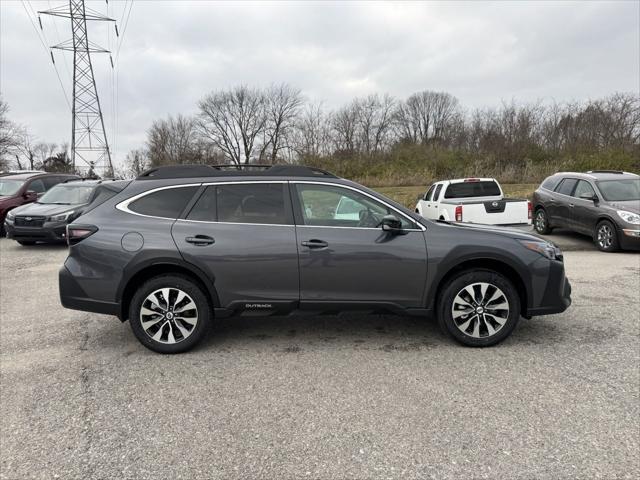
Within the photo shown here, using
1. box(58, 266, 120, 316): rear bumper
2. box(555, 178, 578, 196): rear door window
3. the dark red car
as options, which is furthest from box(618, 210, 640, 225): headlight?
the dark red car

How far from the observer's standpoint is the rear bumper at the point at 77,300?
13.7 ft

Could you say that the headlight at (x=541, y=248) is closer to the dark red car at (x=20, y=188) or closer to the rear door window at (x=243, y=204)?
the rear door window at (x=243, y=204)

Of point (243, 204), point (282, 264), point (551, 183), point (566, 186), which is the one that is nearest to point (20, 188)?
point (243, 204)

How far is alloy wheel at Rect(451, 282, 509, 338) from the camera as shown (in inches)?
167

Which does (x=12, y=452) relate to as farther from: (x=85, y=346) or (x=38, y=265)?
(x=38, y=265)

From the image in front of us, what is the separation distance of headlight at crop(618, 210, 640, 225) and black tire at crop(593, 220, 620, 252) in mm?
258

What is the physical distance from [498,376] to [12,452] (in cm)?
355

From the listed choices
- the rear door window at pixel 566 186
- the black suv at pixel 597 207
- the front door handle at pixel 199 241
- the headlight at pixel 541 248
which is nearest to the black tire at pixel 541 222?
the black suv at pixel 597 207

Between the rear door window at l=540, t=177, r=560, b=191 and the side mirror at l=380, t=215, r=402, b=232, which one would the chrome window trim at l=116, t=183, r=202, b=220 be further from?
the rear door window at l=540, t=177, r=560, b=191

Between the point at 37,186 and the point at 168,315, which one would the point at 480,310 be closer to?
the point at 168,315

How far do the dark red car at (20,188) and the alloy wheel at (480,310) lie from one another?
1363 cm

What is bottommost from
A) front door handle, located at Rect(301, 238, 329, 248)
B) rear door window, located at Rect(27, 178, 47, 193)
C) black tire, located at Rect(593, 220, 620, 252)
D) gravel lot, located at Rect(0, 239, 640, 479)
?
gravel lot, located at Rect(0, 239, 640, 479)

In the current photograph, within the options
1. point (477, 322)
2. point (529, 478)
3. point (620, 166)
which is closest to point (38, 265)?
point (477, 322)

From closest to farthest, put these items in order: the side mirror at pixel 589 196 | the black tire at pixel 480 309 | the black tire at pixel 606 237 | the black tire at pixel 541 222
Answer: the black tire at pixel 480 309, the black tire at pixel 606 237, the side mirror at pixel 589 196, the black tire at pixel 541 222
